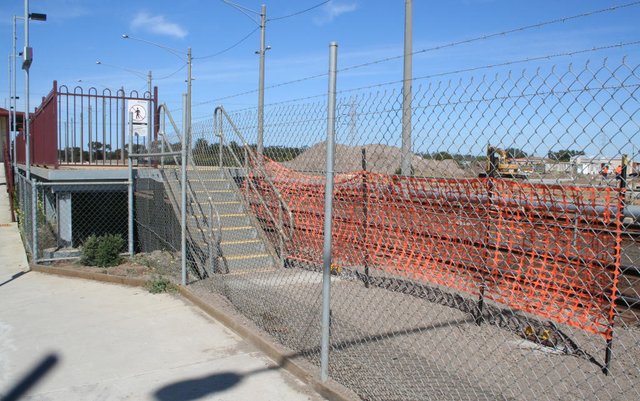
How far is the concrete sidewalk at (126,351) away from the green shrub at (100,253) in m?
1.38

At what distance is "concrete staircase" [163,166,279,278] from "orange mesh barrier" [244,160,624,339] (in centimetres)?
175

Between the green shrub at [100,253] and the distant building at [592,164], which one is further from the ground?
the distant building at [592,164]

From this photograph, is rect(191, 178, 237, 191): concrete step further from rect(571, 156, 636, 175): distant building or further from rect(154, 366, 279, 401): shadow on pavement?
rect(571, 156, 636, 175): distant building

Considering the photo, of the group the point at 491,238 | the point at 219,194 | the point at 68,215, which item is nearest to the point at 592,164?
the point at 491,238

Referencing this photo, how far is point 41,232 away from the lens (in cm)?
1110

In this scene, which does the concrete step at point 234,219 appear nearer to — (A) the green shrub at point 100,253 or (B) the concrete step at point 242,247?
(B) the concrete step at point 242,247

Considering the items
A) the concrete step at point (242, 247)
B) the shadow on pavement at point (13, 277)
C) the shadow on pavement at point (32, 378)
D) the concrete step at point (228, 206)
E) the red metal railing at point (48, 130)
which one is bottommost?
the shadow on pavement at point (13, 277)

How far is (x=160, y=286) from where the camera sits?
24.8ft

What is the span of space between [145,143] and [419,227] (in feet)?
30.0

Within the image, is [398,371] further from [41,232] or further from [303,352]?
[41,232]

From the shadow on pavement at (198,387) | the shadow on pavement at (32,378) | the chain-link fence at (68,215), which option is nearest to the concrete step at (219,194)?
the chain-link fence at (68,215)

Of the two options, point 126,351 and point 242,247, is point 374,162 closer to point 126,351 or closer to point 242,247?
point 126,351

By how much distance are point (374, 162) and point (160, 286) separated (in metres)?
4.62

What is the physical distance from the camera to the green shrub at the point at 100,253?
9.20 m
